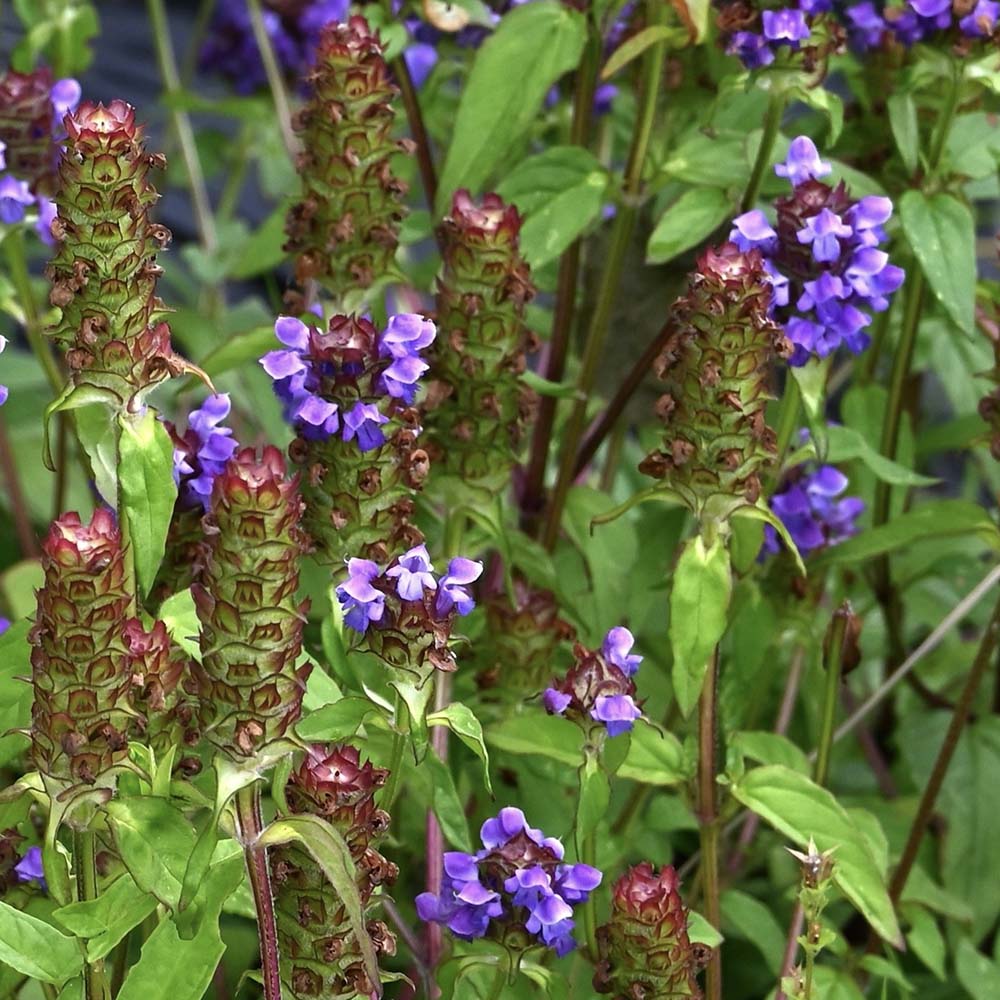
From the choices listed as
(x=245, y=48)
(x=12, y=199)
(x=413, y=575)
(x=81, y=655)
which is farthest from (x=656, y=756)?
(x=245, y=48)

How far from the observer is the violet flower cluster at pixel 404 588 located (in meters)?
1.21

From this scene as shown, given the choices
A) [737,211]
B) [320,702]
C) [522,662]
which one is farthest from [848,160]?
[320,702]

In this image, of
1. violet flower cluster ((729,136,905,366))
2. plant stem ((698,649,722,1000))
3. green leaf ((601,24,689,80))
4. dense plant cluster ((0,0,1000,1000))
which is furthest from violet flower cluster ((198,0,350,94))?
plant stem ((698,649,722,1000))

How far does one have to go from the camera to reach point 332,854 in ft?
3.54

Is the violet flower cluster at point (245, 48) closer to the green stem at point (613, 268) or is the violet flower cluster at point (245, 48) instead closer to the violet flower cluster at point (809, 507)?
the green stem at point (613, 268)

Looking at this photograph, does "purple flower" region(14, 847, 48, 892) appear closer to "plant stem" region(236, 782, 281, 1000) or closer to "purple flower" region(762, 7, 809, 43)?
"plant stem" region(236, 782, 281, 1000)

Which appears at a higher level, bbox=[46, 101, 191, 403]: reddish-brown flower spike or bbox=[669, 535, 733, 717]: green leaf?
bbox=[46, 101, 191, 403]: reddish-brown flower spike

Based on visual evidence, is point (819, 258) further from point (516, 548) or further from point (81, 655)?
point (81, 655)

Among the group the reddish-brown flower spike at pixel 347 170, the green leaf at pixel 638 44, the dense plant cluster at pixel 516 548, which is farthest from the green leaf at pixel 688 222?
the reddish-brown flower spike at pixel 347 170

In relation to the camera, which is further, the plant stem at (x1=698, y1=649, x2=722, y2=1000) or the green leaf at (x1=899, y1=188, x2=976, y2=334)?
the green leaf at (x1=899, y1=188, x2=976, y2=334)

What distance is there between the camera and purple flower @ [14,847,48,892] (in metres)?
1.37

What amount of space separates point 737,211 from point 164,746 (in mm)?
827

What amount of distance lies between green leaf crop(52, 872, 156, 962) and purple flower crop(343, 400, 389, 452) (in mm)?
390

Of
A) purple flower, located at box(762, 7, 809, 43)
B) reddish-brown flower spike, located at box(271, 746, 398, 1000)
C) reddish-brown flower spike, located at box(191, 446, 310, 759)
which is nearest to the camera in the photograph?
reddish-brown flower spike, located at box(191, 446, 310, 759)
